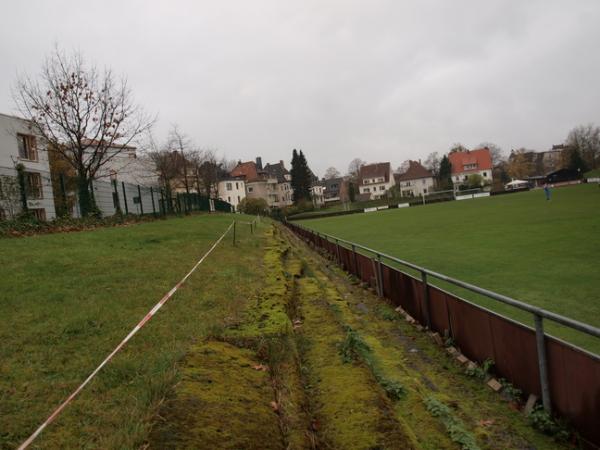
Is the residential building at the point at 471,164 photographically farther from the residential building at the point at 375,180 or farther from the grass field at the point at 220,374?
the grass field at the point at 220,374

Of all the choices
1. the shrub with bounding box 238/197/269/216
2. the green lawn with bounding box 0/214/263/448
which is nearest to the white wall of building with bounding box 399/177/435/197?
the shrub with bounding box 238/197/269/216

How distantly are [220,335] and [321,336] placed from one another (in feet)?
5.18

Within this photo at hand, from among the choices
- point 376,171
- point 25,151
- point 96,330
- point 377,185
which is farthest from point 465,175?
point 96,330

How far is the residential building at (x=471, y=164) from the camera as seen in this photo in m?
109

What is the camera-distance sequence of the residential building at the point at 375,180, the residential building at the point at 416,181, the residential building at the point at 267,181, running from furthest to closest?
the residential building at the point at 375,180, the residential building at the point at 416,181, the residential building at the point at 267,181

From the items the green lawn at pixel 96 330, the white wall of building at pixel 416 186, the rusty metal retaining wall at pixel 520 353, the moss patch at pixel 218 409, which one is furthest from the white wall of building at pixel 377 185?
the moss patch at pixel 218 409

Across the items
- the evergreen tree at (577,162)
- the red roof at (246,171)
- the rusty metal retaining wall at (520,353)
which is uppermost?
the red roof at (246,171)

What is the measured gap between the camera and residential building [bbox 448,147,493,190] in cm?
10889

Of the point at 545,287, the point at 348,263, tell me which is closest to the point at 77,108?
the point at 348,263

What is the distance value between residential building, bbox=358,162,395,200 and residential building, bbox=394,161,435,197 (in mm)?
6741

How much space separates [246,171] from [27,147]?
259 feet

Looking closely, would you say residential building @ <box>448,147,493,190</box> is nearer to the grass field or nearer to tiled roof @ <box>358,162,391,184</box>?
tiled roof @ <box>358,162,391,184</box>

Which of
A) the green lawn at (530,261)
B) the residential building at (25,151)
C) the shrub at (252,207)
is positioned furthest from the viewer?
the shrub at (252,207)

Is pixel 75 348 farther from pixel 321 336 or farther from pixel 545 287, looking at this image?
pixel 545 287
